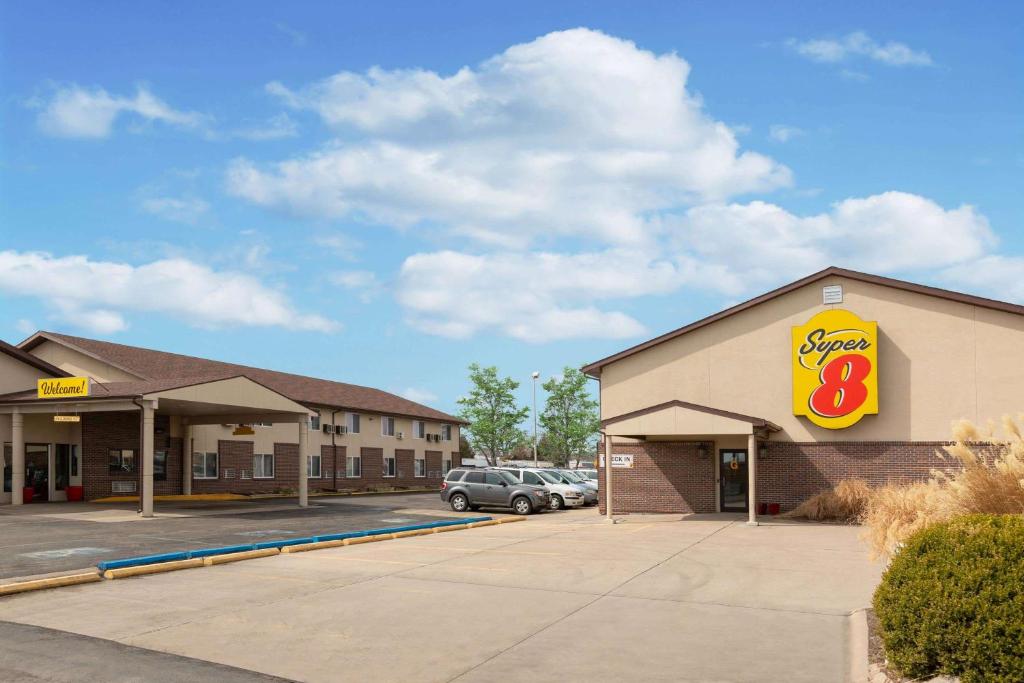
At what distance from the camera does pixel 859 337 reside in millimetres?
28406

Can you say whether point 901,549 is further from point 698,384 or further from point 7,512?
point 7,512

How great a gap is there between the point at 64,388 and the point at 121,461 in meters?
8.41

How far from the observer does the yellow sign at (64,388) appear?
30.0 m

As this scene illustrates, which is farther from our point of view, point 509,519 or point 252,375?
point 252,375

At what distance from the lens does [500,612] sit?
11914 millimetres

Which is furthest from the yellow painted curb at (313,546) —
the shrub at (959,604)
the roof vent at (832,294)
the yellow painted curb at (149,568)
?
the roof vent at (832,294)

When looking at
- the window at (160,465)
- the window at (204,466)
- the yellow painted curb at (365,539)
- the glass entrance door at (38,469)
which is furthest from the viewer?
the window at (204,466)

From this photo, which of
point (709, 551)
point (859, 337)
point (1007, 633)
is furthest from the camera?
point (859, 337)

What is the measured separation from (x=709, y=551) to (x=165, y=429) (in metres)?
28.3

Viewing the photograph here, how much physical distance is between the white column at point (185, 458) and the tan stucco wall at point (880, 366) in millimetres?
20146

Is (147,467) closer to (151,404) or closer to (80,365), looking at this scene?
(151,404)

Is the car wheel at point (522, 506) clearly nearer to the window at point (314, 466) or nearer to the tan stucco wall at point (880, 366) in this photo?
the tan stucco wall at point (880, 366)

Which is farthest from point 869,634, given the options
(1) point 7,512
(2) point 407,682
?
(1) point 7,512

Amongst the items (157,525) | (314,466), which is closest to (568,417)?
(314,466)
